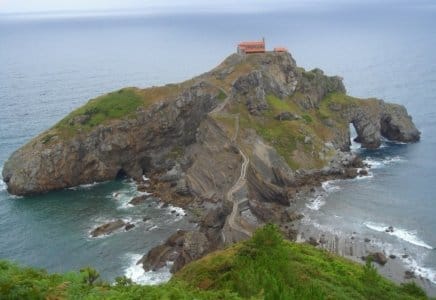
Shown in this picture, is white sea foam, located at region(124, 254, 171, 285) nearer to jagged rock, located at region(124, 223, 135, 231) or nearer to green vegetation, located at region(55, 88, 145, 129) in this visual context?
jagged rock, located at region(124, 223, 135, 231)

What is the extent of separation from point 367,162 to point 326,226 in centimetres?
3097

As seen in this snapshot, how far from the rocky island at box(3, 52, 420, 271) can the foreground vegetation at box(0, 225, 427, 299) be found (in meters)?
28.7

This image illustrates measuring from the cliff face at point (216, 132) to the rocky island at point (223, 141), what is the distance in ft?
0.64

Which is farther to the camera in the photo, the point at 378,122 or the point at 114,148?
the point at 378,122

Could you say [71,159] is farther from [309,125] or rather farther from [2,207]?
[309,125]

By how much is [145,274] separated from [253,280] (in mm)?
31805

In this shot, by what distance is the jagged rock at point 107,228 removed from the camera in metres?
74.1

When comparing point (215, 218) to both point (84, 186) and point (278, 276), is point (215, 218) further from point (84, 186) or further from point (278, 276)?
point (278, 276)

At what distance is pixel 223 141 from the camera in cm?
9044

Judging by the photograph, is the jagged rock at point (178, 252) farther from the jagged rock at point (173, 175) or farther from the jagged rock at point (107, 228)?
the jagged rock at point (173, 175)

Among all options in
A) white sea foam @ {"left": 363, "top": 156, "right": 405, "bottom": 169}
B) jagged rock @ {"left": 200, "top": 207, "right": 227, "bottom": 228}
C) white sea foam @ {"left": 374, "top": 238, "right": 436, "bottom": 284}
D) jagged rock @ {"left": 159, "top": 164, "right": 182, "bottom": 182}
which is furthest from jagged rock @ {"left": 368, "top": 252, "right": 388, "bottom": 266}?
jagged rock @ {"left": 159, "top": 164, "right": 182, "bottom": 182}

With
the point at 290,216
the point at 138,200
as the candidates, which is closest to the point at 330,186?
the point at 290,216

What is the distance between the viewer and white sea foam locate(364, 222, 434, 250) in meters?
69.1

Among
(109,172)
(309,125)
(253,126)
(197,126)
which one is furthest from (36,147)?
(309,125)
